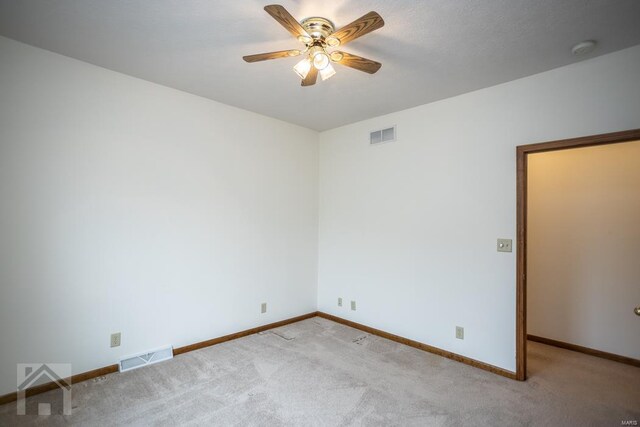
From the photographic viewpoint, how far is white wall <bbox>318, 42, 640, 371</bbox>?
2516 millimetres

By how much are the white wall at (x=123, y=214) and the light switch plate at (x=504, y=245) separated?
99.5 inches

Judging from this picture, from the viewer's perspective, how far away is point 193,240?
3.27 m

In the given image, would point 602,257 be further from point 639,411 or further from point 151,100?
point 151,100

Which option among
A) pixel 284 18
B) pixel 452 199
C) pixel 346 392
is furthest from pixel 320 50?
pixel 346 392

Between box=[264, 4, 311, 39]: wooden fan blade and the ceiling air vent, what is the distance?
81.3 inches

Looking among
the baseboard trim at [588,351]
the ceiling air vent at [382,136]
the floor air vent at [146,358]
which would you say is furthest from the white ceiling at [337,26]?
the baseboard trim at [588,351]

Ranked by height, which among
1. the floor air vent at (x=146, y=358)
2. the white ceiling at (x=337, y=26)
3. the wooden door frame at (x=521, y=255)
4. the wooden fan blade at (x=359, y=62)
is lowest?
the floor air vent at (x=146, y=358)

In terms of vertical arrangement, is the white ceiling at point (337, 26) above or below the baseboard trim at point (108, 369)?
above

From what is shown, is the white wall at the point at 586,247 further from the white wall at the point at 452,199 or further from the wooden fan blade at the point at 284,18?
the wooden fan blade at the point at 284,18

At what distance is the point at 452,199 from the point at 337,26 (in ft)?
6.69

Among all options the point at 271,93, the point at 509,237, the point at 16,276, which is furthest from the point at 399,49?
the point at 16,276

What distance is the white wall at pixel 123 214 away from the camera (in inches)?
92.3

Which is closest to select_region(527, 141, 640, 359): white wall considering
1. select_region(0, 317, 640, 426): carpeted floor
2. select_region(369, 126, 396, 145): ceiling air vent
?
select_region(0, 317, 640, 426): carpeted floor

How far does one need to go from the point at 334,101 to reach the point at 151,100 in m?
1.84
